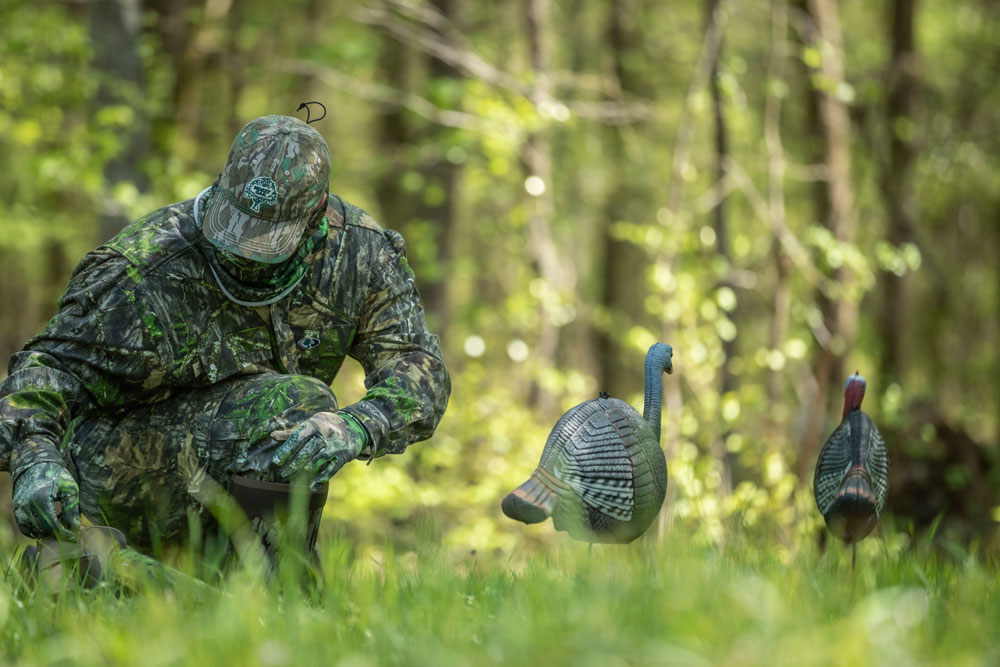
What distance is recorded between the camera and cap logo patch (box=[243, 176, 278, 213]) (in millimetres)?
3068

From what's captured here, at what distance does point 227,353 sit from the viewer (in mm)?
3365

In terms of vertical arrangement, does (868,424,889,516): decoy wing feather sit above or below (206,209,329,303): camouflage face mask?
below

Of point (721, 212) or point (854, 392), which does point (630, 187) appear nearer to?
point (721, 212)

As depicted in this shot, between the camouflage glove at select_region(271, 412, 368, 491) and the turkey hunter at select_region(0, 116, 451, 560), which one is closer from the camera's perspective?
the camouflage glove at select_region(271, 412, 368, 491)

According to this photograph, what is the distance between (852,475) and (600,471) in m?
0.82

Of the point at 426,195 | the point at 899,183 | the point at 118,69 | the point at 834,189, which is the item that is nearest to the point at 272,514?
the point at 118,69

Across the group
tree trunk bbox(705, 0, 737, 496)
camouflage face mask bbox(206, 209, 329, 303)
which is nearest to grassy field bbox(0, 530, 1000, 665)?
camouflage face mask bbox(206, 209, 329, 303)

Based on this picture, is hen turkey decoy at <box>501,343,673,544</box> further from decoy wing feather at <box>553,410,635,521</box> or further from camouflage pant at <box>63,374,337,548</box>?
camouflage pant at <box>63,374,337,548</box>

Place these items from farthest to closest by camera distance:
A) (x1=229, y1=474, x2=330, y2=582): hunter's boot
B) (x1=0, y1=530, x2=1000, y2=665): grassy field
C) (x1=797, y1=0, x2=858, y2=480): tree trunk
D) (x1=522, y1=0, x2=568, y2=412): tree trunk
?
1. (x1=522, y1=0, x2=568, y2=412): tree trunk
2. (x1=797, y1=0, x2=858, y2=480): tree trunk
3. (x1=229, y1=474, x2=330, y2=582): hunter's boot
4. (x1=0, y1=530, x2=1000, y2=665): grassy field

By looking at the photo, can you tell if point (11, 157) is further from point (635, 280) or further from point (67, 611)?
point (67, 611)

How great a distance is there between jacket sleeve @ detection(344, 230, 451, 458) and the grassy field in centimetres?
46

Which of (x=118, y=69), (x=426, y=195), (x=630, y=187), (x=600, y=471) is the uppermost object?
(x=630, y=187)

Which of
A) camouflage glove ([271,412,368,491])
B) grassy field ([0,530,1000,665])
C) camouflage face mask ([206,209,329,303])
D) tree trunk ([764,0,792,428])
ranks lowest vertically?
grassy field ([0,530,1000,665])

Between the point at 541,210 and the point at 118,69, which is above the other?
the point at 118,69
